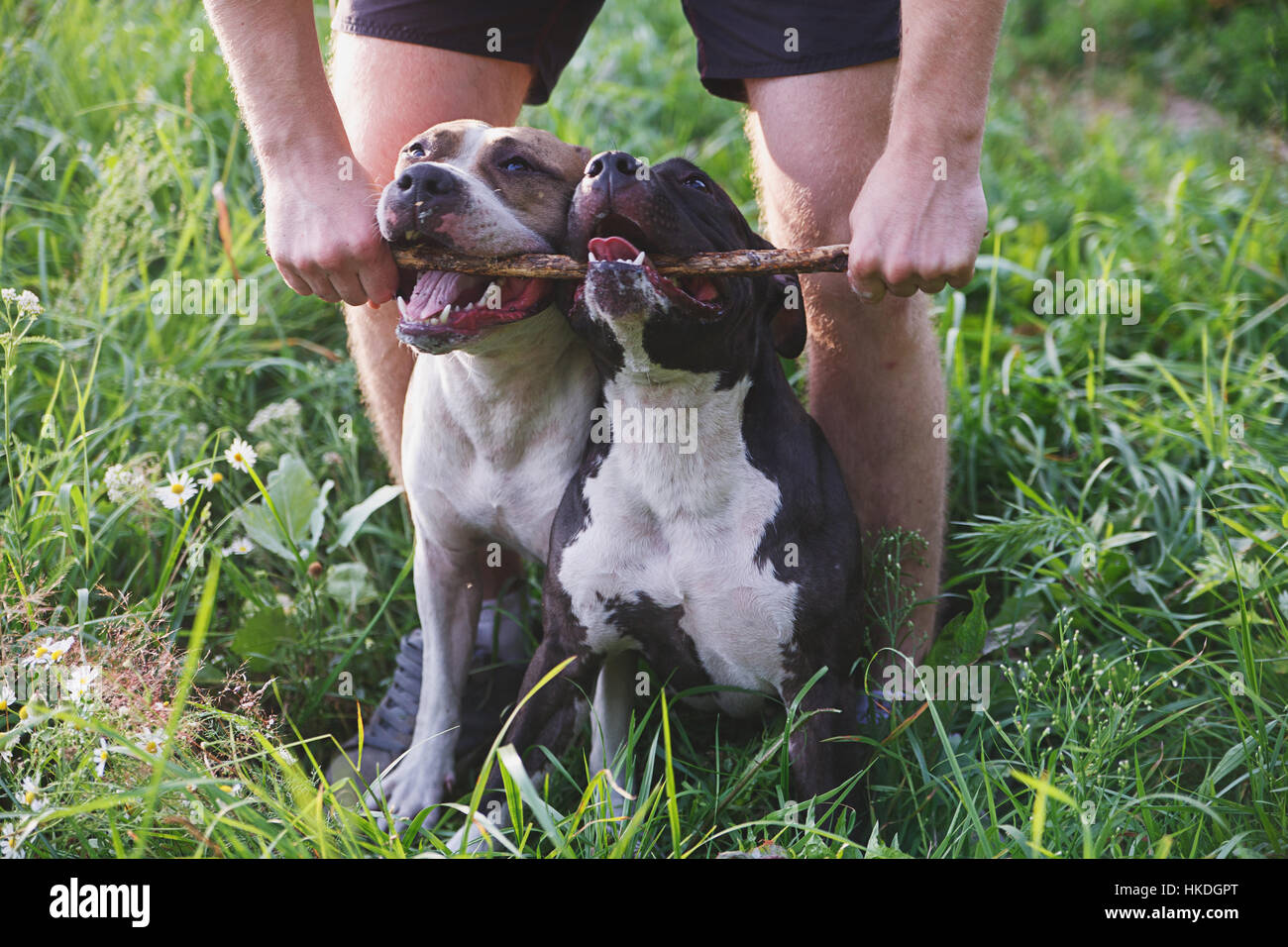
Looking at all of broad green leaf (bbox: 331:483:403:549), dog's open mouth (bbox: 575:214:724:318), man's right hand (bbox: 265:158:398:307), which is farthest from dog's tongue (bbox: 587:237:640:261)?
broad green leaf (bbox: 331:483:403:549)

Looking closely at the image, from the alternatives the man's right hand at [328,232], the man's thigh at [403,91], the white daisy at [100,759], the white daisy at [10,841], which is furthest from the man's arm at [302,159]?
the white daisy at [10,841]

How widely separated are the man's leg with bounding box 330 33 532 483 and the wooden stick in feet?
1.57

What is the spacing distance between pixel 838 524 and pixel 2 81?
3.26 meters

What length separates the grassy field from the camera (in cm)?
195

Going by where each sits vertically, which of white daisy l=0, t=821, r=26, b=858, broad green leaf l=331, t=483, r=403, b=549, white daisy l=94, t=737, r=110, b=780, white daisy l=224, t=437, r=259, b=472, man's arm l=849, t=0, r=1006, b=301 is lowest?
white daisy l=0, t=821, r=26, b=858

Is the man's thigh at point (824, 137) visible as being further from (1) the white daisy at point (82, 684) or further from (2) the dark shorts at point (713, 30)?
(1) the white daisy at point (82, 684)

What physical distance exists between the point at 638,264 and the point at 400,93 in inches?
33.4

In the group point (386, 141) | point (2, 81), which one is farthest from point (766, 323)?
point (2, 81)

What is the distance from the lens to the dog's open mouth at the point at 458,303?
211cm

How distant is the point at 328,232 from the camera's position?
2.09 metres

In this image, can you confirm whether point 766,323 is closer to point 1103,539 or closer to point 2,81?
point 1103,539

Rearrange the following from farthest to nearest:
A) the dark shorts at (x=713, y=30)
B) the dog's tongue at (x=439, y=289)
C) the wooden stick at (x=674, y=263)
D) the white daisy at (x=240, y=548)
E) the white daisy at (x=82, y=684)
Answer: the white daisy at (x=240, y=548)
the dark shorts at (x=713, y=30)
the dog's tongue at (x=439, y=289)
the wooden stick at (x=674, y=263)
the white daisy at (x=82, y=684)

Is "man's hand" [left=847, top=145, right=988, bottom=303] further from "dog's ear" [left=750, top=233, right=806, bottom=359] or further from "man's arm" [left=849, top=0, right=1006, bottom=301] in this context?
"dog's ear" [left=750, top=233, right=806, bottom=359]

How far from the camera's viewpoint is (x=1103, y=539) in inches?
108
